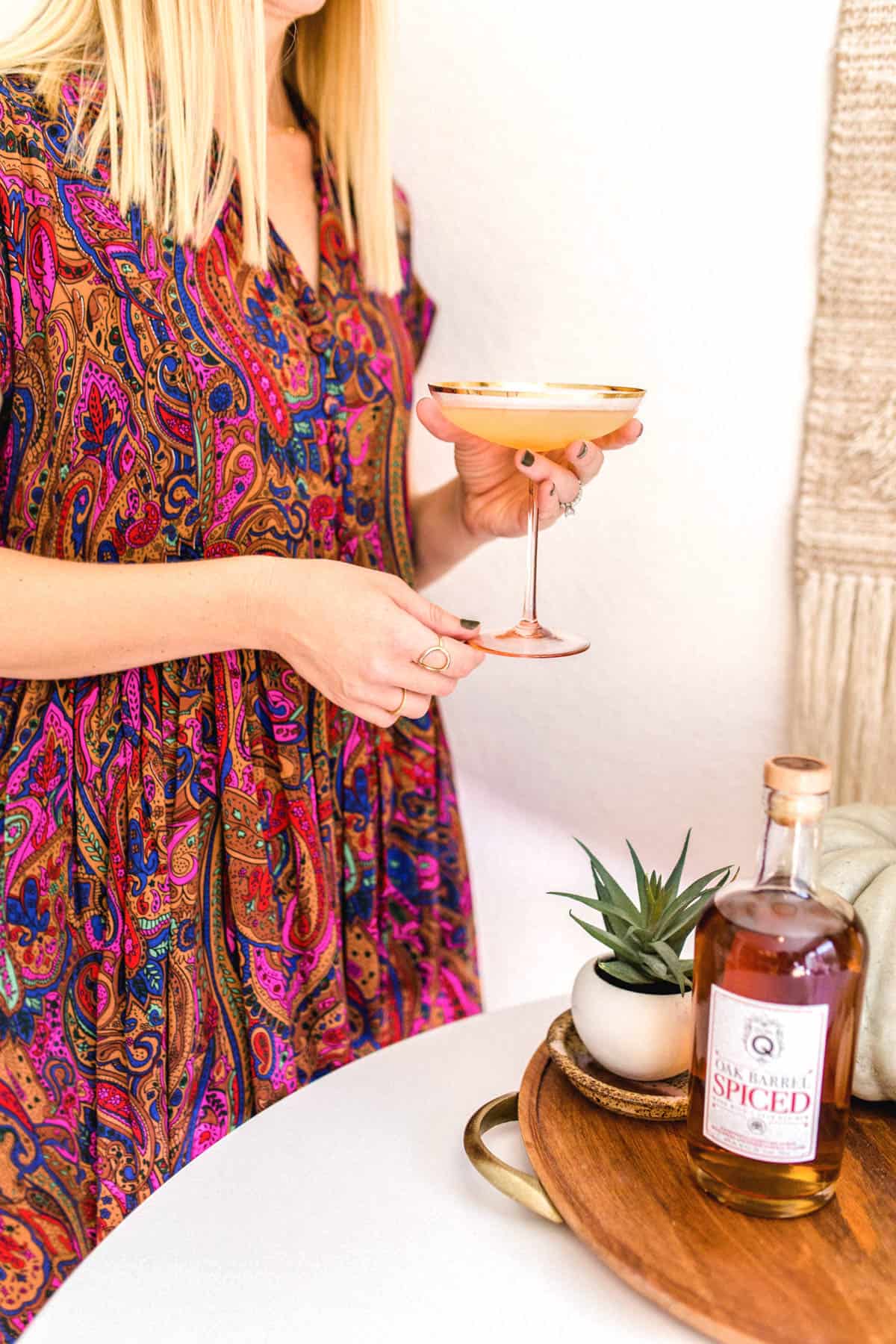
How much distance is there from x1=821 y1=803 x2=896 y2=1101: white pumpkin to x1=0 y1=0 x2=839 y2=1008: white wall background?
454mm

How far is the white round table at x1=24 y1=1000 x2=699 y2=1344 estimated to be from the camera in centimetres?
70

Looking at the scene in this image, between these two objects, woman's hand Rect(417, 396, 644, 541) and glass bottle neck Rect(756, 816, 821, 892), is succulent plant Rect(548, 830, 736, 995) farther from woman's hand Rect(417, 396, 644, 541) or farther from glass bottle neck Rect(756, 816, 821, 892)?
woman's hand Rect(417, 396, 644, 541)

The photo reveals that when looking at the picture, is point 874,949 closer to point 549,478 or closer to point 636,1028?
point 636,1028

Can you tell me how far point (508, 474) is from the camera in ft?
4.25

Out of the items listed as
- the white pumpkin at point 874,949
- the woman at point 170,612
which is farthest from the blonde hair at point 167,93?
the white pumpkin at point 874,949

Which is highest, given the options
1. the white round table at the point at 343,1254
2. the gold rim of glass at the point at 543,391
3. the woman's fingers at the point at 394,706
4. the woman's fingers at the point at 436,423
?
the gold rim of glass at the point at 543,391

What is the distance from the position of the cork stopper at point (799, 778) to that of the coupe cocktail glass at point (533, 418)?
0.36m

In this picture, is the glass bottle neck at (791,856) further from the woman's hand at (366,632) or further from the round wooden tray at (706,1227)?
the woman's hand at (366,632)

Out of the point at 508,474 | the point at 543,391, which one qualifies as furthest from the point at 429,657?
the point at 508,474

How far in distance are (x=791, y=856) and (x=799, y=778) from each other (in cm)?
7

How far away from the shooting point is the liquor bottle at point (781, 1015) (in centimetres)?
67

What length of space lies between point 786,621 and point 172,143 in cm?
73

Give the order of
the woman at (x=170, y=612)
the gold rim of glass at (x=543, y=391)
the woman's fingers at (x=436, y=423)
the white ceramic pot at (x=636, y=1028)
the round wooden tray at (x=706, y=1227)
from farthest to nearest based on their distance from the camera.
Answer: the woman's fingers at (x=436, y=423) < the woman at (x=170, y=612) < the gold rim of glass at (x=543, y=391) < the white ceramic pot at (x=636, y=1028) < the round wooden tray at (x=706, y=1227)

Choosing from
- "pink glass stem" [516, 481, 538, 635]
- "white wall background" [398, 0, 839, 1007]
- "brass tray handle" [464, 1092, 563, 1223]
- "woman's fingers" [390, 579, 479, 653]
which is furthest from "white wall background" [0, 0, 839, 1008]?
"brass tray handle" [464, 1092, 563, 1223]
